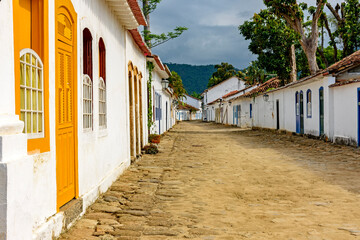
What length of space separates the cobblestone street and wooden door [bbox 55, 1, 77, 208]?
544mm

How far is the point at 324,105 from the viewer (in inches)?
629

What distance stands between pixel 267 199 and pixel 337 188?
1542 millimetres

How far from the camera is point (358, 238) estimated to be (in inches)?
162

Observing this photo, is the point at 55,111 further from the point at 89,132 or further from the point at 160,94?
the point at 160,94

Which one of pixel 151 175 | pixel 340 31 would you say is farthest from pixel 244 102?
pixel 151 175

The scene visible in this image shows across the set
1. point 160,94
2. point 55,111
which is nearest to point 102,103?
point 55,111

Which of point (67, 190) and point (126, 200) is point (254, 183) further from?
point (67, 190)

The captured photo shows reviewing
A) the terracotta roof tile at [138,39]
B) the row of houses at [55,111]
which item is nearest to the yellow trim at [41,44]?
the row of houses at [55,111]

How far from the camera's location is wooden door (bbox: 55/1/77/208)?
4.39 meters

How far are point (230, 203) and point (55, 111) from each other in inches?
118

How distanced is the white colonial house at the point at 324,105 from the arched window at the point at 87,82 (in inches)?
397

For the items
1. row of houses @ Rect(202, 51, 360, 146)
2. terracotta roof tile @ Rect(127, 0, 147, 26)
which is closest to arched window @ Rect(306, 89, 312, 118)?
row of houses @ Rect(202, 51, 360, 146)

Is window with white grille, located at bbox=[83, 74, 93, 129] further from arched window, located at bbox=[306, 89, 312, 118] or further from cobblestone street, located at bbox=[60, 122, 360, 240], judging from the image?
arched window, located at bbox=[306, 89, 312, 118]

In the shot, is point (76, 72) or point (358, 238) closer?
point (358, 238)
